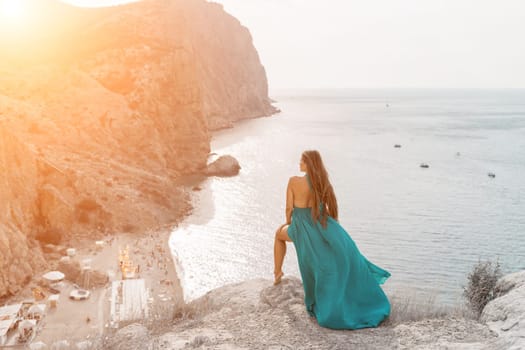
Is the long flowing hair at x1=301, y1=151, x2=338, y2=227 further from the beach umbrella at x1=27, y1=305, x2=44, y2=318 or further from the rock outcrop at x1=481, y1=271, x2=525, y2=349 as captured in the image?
the beach umbrella at x1=27, y1=305, x2=44, y2=318

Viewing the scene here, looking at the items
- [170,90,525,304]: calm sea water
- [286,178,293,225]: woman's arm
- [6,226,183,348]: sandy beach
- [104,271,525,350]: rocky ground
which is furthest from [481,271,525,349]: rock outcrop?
[170,90,525,304]: calm sea water

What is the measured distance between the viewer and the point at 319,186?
24.5ft

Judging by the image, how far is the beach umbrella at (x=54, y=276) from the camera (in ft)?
92.5

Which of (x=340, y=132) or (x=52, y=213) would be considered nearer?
(x=52, y=213)

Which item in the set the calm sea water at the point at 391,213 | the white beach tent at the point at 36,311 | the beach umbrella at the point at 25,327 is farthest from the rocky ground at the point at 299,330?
the calm sea water at the point at 391,213

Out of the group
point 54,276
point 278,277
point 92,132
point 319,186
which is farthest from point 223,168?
point 319,186

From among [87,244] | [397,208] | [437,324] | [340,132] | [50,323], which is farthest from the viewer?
[340,132]

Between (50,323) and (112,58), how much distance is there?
51.8 meters

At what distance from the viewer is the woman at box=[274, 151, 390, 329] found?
7.39m

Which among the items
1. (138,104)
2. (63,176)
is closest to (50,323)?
(63,176)

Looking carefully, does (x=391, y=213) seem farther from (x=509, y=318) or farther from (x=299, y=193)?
(x=299, y=193)

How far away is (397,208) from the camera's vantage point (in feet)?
166

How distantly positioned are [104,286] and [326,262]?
25.1 m

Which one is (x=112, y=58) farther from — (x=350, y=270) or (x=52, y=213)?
(x=350, y=270)
